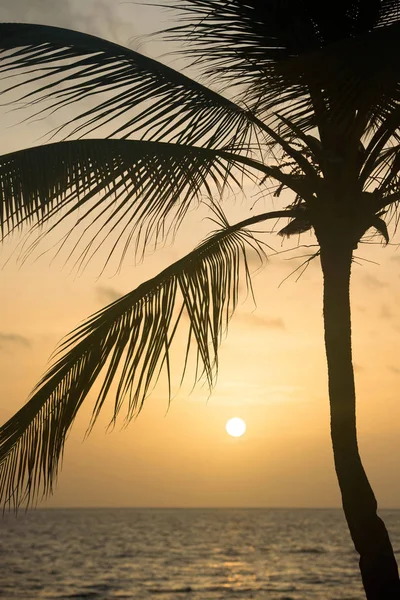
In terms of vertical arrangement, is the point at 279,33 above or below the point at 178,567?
above

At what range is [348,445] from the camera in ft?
18.0

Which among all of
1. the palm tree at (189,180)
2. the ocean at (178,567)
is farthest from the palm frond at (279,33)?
the ocean at (178,567)

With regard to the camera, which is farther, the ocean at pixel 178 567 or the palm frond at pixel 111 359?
the ocean at pixel 178 567

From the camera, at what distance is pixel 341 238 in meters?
5.78

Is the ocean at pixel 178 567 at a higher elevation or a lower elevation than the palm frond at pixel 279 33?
lower

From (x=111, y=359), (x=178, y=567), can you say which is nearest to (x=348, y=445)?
(x=111, y=359)

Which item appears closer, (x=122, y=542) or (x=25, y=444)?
(x=25, y=444)

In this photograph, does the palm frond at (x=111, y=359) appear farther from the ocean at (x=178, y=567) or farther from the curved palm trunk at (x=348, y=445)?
the ocean at (x=178, y=567)

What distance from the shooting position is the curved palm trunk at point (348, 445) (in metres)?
5.23

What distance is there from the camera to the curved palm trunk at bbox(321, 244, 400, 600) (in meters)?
5.23

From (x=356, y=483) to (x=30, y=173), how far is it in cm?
288

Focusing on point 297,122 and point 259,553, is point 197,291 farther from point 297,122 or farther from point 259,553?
point 259,553

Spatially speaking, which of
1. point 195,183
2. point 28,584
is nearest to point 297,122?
point 195,183

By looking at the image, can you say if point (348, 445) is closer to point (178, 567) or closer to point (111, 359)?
point (111, 359)
